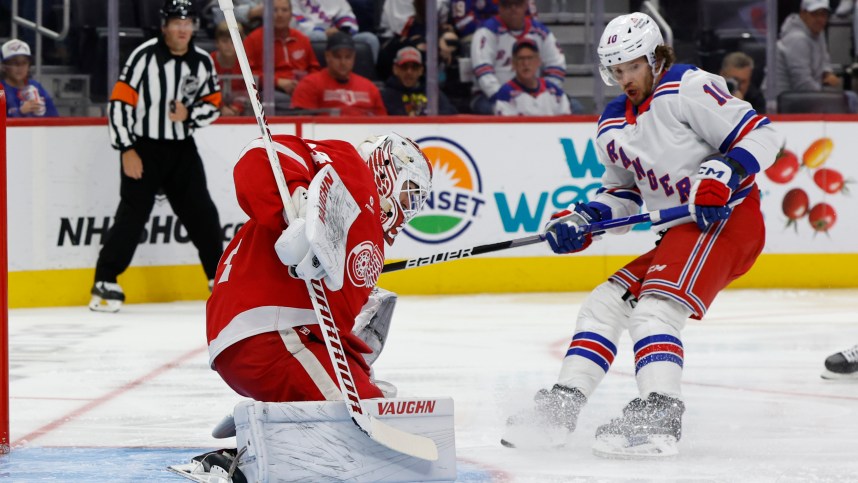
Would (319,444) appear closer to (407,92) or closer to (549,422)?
(549,422)

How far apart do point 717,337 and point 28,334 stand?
8.60ft

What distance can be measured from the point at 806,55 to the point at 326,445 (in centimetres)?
494

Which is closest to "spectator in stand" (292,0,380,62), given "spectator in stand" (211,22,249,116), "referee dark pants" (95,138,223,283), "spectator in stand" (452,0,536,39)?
"spectator in stand" (211,22,249,116)

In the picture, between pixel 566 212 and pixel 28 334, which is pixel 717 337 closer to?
→ pixel 566 212

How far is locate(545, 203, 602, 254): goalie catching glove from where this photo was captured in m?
3.45

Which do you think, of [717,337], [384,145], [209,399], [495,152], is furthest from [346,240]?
[495,152]

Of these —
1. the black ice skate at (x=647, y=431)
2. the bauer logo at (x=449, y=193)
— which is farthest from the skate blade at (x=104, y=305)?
the black ice skate at (x=647, y=431)

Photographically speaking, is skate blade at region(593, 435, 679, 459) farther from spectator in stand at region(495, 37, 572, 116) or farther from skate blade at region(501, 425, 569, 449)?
spectator in stand at region(495, 37, 572, 116)

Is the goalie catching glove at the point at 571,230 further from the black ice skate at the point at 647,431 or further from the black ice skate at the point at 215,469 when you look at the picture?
the black ice skate at the point at 215,469

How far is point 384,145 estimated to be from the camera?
2762 mm

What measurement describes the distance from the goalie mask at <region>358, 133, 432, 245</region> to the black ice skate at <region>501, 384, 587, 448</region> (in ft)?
2.30

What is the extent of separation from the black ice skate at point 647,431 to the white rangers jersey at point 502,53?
3672mm

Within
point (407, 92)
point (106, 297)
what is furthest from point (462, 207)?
point (106, 297)

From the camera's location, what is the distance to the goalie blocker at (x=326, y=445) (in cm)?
250
